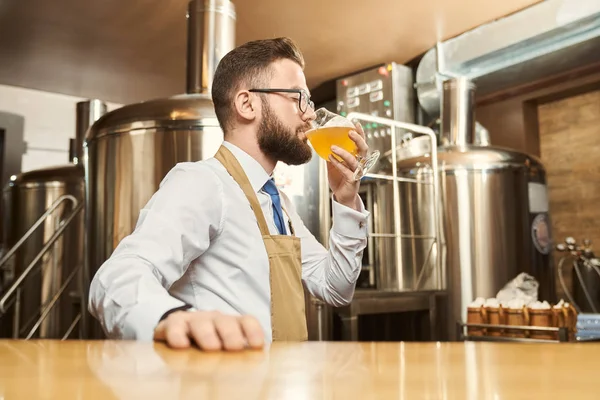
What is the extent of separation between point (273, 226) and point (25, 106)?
21.1 feet

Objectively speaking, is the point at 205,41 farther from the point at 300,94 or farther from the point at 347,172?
the point at 347,172

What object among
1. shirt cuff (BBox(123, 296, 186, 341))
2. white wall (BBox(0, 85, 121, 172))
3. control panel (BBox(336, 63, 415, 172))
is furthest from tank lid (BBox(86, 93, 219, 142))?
white wall (BBox(0, 85, 121, 172))

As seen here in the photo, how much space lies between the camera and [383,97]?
6.03 metres

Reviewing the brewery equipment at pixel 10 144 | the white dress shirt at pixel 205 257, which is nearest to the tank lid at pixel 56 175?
the brewery equipment at pixel 10 144

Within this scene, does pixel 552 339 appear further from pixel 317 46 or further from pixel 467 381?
pixel 317 46

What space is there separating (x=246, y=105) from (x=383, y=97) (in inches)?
178

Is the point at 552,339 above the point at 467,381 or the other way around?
the other way around

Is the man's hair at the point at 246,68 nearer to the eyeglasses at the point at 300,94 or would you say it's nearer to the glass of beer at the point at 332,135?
the eyeglasses at the point at 300,94

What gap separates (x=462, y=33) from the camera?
5363 millimetres

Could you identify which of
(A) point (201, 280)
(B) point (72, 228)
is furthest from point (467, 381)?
(B) point (72, 228)

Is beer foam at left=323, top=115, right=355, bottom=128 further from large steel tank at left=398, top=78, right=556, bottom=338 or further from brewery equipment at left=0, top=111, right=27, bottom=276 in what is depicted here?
brewery equipment at left=0, top=111, right=27, bottom=276

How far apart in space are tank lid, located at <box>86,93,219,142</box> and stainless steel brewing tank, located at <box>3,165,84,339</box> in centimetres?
213

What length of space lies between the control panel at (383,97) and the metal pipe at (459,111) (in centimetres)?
88

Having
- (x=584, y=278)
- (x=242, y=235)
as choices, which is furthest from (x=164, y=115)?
(x=584, y=278)
